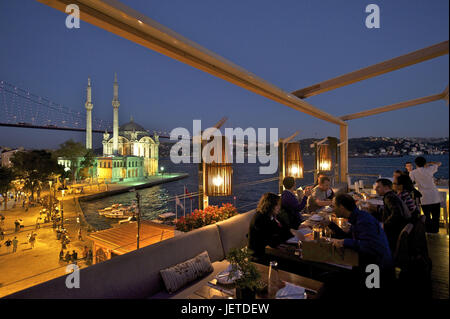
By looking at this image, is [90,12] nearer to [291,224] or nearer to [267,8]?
[267,8]

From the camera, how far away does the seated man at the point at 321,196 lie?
4141mm

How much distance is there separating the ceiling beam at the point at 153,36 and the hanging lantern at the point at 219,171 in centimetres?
86

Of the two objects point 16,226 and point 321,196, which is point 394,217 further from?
point 16,226

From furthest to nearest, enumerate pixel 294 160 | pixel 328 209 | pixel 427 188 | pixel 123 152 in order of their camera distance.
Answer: pixel 123 152 → pixel 294 160 → pixel 328 209 → pixel 427 188

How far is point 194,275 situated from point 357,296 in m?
1.49

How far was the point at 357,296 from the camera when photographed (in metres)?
1.89

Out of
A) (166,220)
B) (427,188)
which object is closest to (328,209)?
(427,188)

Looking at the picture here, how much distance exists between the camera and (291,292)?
164 cm

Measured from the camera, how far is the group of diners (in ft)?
6.37

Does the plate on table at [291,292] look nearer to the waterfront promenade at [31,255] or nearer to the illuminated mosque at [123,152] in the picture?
the waterfront promenade at [31,255]

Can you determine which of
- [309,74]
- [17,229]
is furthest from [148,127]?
[309,74]

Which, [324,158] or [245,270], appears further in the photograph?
[324,158]

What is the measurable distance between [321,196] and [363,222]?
2.39 m

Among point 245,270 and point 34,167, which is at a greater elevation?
point 34,167
